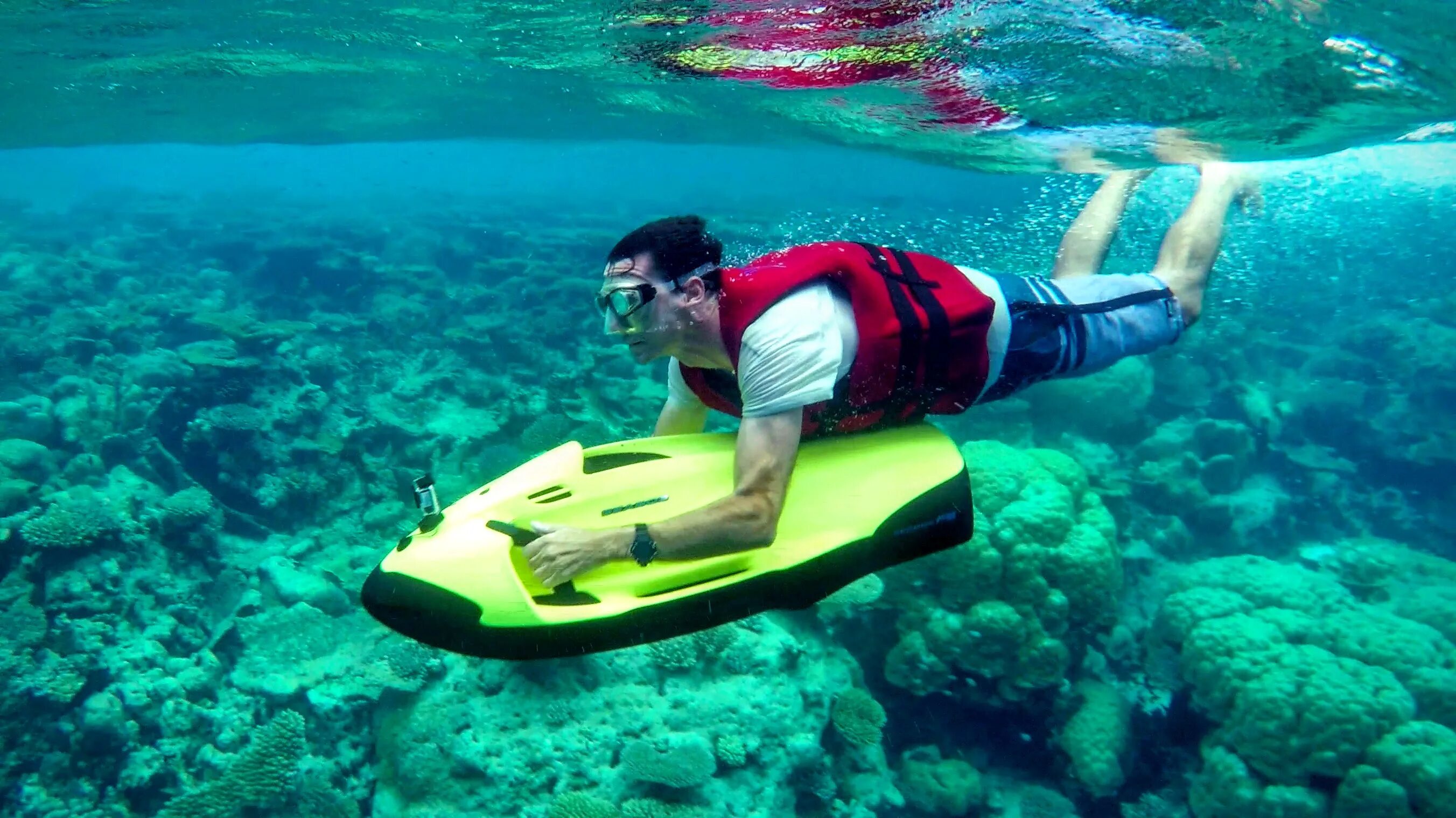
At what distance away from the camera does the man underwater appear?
2.90 meters

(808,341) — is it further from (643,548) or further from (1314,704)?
(1314,704)

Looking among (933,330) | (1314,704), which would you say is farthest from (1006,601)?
(933,330)

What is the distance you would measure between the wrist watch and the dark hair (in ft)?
3.70

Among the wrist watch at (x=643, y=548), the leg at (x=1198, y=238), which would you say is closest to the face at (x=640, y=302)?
the wrist watch at (x=643, y=548)

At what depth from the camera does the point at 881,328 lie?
329 centimetres

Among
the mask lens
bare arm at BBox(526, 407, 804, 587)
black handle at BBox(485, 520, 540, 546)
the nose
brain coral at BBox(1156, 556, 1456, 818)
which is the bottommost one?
brain coral at BBox(1156, 556, 1456, 818)

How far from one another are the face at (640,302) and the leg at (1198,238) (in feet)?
11.6

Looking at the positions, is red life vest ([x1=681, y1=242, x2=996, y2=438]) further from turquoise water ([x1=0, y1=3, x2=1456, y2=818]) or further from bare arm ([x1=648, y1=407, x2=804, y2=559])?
turquoise water ([x1=0, y1=3, x2=1456, y2=818])

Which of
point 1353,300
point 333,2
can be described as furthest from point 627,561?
point 1353,300

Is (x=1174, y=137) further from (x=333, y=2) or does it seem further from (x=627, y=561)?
(x=333, y=2)

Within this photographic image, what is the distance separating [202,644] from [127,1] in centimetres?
1017

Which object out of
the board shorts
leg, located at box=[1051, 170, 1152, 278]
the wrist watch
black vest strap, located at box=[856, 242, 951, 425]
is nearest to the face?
the wrist watch

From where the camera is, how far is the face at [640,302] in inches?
123

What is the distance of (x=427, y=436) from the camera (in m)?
9.21
